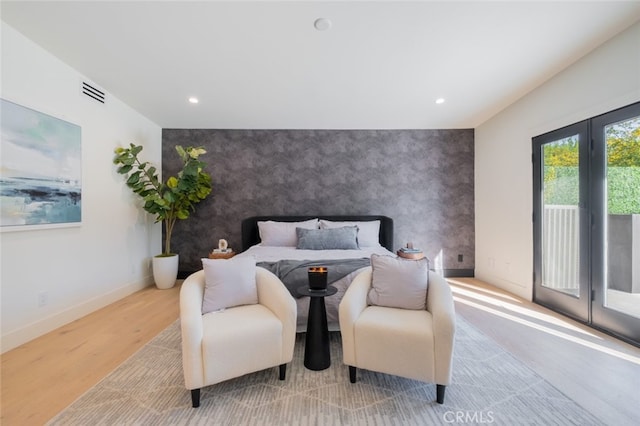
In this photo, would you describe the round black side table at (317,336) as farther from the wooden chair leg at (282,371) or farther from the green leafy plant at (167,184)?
the green leafy plant at (167,184)

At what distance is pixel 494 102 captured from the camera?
11.6 feet

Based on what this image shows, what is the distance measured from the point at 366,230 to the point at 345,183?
981mm

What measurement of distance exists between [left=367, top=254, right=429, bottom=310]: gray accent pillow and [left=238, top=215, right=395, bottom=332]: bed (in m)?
0.42

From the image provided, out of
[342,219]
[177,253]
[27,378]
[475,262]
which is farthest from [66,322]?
[475,262]

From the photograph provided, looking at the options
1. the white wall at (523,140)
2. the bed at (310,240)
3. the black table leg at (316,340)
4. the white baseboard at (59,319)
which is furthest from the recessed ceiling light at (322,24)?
the white baseboard at (59,319)

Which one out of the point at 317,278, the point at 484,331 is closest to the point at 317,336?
the point at 317,278

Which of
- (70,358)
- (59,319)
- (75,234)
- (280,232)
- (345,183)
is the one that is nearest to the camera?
(70,358)

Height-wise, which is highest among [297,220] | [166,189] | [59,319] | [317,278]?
[166,189]

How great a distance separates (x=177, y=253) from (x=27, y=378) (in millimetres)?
2728

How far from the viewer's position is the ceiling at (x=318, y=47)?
1.94 m

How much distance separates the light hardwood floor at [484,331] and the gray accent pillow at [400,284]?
1.04 m

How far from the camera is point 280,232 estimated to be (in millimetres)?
4016

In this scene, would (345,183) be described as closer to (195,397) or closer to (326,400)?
(326,400)

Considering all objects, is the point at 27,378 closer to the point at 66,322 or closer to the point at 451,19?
the point at 66,322
